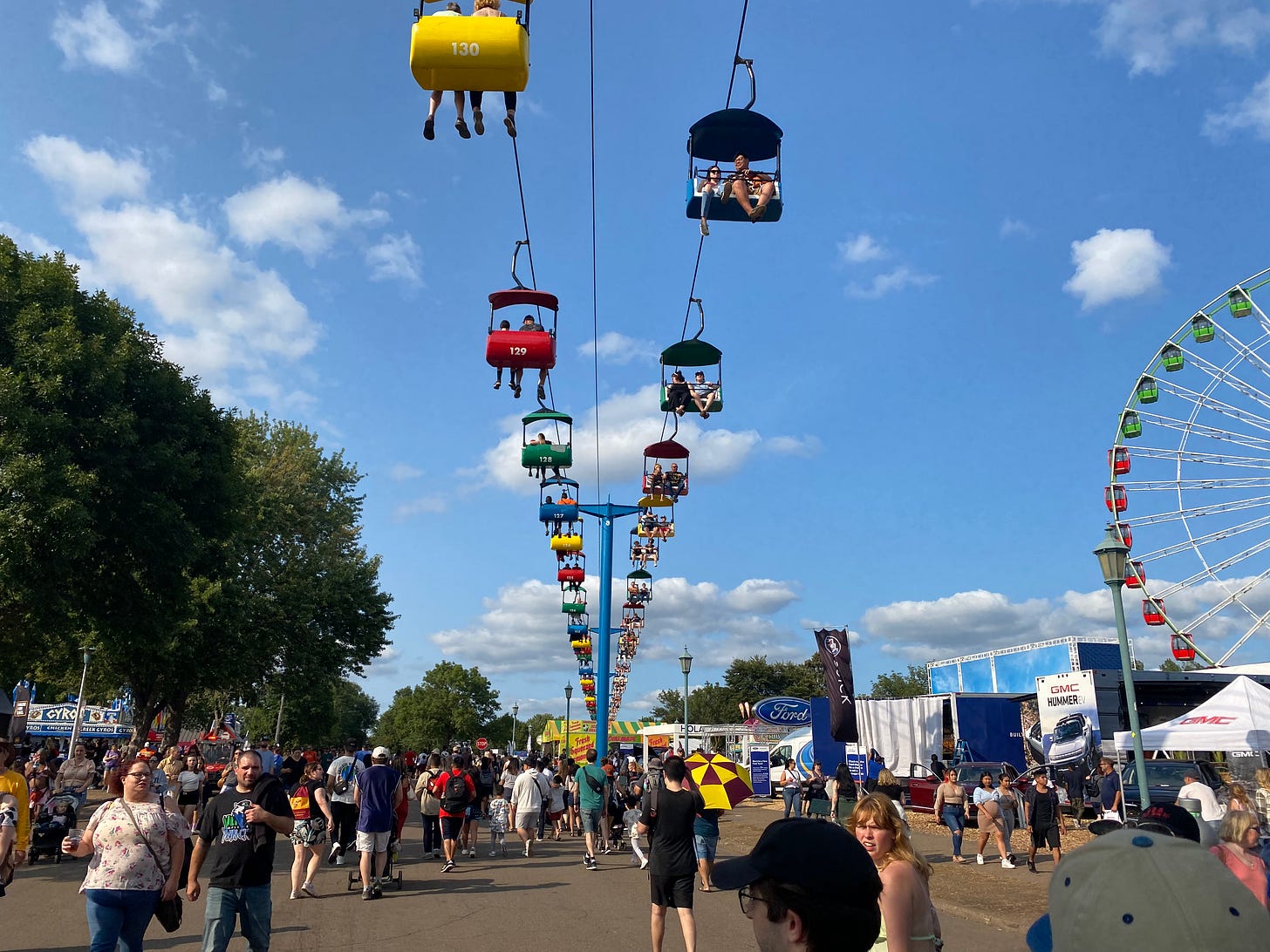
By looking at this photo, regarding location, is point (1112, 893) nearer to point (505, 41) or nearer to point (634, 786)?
point (505, 41)

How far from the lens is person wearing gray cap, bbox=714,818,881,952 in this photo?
2238 mm

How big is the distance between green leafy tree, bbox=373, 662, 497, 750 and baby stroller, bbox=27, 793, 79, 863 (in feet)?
281

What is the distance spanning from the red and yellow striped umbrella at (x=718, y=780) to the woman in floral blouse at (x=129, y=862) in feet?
20.2

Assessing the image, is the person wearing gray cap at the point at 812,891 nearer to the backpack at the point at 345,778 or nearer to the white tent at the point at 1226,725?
the backpack at the point at 345,778

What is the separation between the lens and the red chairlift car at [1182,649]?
2966cm

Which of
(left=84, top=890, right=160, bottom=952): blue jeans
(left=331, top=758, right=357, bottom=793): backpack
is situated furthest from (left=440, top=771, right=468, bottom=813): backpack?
(left=84, top=890, right=160, bottom=952): blue jeans

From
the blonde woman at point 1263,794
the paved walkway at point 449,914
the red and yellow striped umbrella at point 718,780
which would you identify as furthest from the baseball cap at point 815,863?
the red and yellow striped umbrella at point 718,780

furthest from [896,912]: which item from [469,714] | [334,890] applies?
[469,714]

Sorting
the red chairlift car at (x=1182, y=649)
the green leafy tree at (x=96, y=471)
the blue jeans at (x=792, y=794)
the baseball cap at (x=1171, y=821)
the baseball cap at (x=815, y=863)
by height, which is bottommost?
the blue jeans at (x=792, y=794)

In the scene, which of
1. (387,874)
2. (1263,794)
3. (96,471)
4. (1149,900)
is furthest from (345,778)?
(1149,900)

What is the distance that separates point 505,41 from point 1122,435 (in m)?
31.6

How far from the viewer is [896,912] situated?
3.90 meters

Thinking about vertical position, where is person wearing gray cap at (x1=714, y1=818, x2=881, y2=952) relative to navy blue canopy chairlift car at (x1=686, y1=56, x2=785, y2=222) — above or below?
below

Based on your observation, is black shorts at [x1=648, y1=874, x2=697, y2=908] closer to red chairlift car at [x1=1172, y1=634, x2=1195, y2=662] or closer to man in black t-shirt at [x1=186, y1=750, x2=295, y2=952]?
man in black t-shirt at [x1=186, y1=750, x2=295, y2=952]
